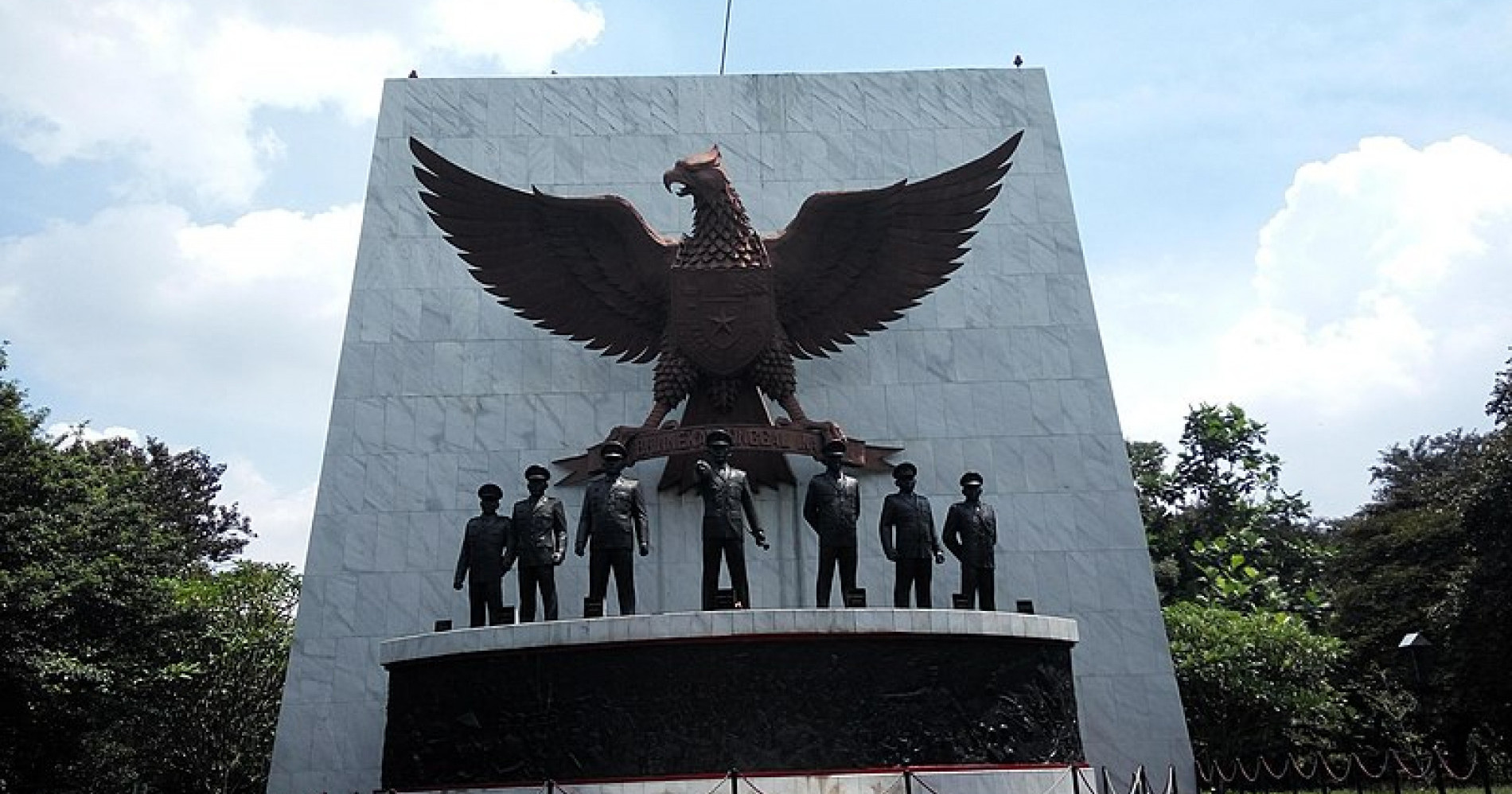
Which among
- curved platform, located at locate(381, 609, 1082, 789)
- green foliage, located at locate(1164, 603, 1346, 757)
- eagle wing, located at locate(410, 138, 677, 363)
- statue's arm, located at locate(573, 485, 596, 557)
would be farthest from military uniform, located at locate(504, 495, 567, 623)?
green foliage, located at locate(1164, 603, 1346, 757)

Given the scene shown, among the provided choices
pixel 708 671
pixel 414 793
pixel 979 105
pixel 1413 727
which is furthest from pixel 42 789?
pixel 1413 727

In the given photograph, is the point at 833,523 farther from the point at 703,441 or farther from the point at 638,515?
the point at 703,441

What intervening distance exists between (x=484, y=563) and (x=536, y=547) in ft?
1.77

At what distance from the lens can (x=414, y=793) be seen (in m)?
8.56

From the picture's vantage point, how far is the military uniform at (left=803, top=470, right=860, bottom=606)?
372 inches

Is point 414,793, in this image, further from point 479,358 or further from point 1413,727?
point 1413,727

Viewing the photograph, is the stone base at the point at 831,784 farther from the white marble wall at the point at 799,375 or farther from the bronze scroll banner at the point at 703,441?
the bronze scroll banner at the point at 703,441

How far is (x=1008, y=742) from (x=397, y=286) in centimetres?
830

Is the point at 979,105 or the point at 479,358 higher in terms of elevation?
the point at 979,105

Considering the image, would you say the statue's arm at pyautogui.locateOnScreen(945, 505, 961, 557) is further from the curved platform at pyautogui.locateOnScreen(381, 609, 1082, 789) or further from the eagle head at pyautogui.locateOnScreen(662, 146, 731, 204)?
the eagle head at pyautogui.locateOnScreen(662, 146, 731, 204)

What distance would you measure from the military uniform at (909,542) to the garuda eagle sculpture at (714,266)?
2244 mm

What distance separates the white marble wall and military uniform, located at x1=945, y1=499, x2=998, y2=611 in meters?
2.33

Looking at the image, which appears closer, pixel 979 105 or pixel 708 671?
pixel 708 671

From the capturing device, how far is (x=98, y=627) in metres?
14.1
